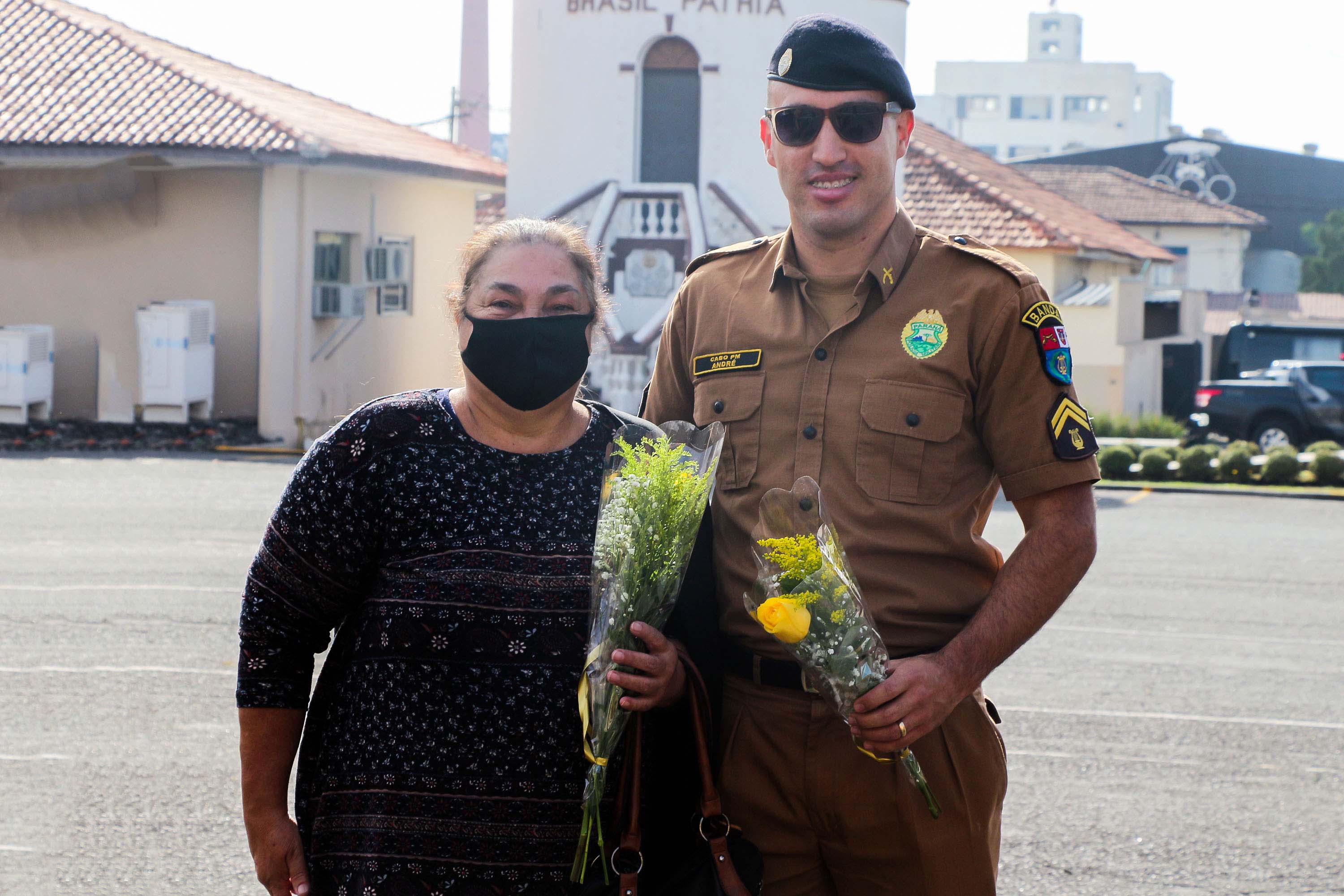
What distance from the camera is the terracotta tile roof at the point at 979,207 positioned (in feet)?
86.4

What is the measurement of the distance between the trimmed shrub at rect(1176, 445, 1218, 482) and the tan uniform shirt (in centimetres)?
1711

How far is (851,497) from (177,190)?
1905 cm

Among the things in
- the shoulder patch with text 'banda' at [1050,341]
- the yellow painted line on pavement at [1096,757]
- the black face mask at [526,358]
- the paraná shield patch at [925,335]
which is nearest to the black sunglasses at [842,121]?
the paraná shield patch at [925,335]

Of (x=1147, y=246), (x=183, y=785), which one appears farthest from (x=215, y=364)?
(x=1147, y=246)

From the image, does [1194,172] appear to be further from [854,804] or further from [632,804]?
[632,804]

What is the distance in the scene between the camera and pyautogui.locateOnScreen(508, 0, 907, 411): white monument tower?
858 inches

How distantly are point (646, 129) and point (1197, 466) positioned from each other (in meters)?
9.40

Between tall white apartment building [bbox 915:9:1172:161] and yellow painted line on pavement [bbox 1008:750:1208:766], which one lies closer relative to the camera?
yellow painted line on pavement [bbox 1008:750:1208:766]

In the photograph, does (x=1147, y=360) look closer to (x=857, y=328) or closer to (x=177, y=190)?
(x=177, y=190)

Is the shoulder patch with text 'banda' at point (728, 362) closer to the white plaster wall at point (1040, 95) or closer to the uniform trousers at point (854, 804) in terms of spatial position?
the uniform trousers at point (854, 804)

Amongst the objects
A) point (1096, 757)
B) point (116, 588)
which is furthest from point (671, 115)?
point (1096, 757)

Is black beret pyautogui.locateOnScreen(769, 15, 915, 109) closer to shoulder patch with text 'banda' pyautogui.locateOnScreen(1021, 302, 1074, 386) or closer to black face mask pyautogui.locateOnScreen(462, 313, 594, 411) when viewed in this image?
shoulder patch with text 'banda' pyautogui.locateOnScreen(1021, 302, 1074, 386)

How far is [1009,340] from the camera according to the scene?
2807 millimetres

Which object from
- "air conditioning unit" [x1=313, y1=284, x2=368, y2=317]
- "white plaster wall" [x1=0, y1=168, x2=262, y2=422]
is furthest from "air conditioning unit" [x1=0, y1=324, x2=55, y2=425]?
"air conditioning unit" [x1=313, y1=284, x2=368, y2=317]
